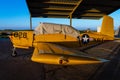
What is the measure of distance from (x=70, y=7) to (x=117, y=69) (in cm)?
1552

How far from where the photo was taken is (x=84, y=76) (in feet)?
23.9

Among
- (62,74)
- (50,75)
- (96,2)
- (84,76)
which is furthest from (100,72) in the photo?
(96,2)

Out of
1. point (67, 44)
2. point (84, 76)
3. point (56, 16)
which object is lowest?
point (84, 76)

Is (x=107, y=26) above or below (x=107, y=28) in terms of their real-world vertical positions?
above

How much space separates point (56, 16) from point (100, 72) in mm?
21349

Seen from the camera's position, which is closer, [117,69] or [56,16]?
[117,69]

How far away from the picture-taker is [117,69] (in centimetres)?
852

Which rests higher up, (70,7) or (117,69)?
(70,7)

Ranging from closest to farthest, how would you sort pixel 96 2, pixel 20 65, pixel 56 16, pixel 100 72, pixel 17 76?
pixel 17 76
pixel 100 72
pixel 20 65
pixel 96 2
pixel 56 16

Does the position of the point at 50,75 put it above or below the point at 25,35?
below

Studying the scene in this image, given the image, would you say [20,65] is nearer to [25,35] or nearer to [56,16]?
[25,35]

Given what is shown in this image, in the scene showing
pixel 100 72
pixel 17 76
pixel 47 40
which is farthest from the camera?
pixel 47 40

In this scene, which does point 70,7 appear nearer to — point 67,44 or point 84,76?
point 67,44

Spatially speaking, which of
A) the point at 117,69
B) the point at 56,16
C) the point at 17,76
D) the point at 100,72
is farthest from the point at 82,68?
the point at 56,16
